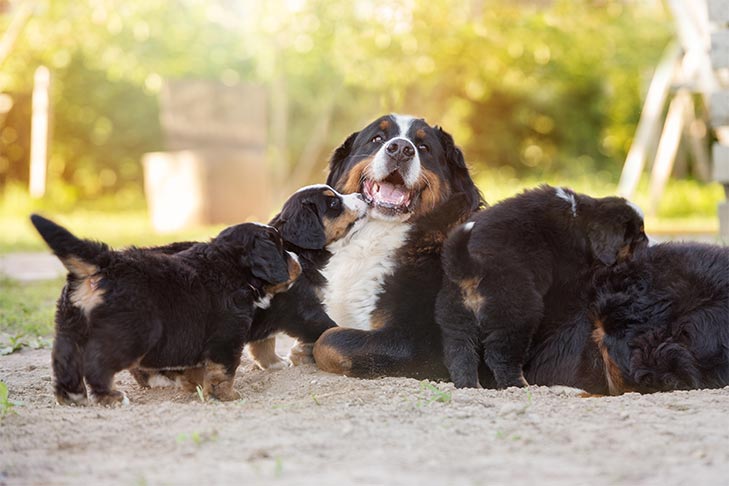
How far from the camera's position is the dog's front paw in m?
5.48

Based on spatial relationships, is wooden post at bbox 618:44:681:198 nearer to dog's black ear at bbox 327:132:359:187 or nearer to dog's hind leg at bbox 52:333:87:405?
dog's black ear at bbox 327:132:359:187

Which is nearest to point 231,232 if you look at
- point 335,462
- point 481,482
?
point 335,462

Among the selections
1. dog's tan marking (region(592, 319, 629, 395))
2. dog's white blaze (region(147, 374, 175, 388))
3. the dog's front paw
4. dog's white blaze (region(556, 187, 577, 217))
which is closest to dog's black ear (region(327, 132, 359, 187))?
the dog's front paw

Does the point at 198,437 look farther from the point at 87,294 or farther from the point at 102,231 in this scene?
the point at 102,231

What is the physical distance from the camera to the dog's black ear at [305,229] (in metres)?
5.45

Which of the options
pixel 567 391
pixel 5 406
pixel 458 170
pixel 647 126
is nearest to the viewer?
pixel 5 406

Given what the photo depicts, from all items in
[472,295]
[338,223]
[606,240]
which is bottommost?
[472,295]

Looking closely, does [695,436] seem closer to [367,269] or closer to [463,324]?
[463,324]

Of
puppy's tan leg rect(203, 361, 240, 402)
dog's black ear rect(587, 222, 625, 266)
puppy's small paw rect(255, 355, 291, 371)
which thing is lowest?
puppy's small paw rect(255, 355, 291, 371)

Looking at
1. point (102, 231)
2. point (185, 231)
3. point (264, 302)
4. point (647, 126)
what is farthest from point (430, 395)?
point (102, 231)

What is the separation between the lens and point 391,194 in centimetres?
562

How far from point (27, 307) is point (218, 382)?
12.2 feet

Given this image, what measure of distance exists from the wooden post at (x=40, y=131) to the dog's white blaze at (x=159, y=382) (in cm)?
1633

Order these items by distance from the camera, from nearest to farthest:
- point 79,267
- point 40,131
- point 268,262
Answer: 1. point 79,267
2. point 268,262
3. point 40,131
